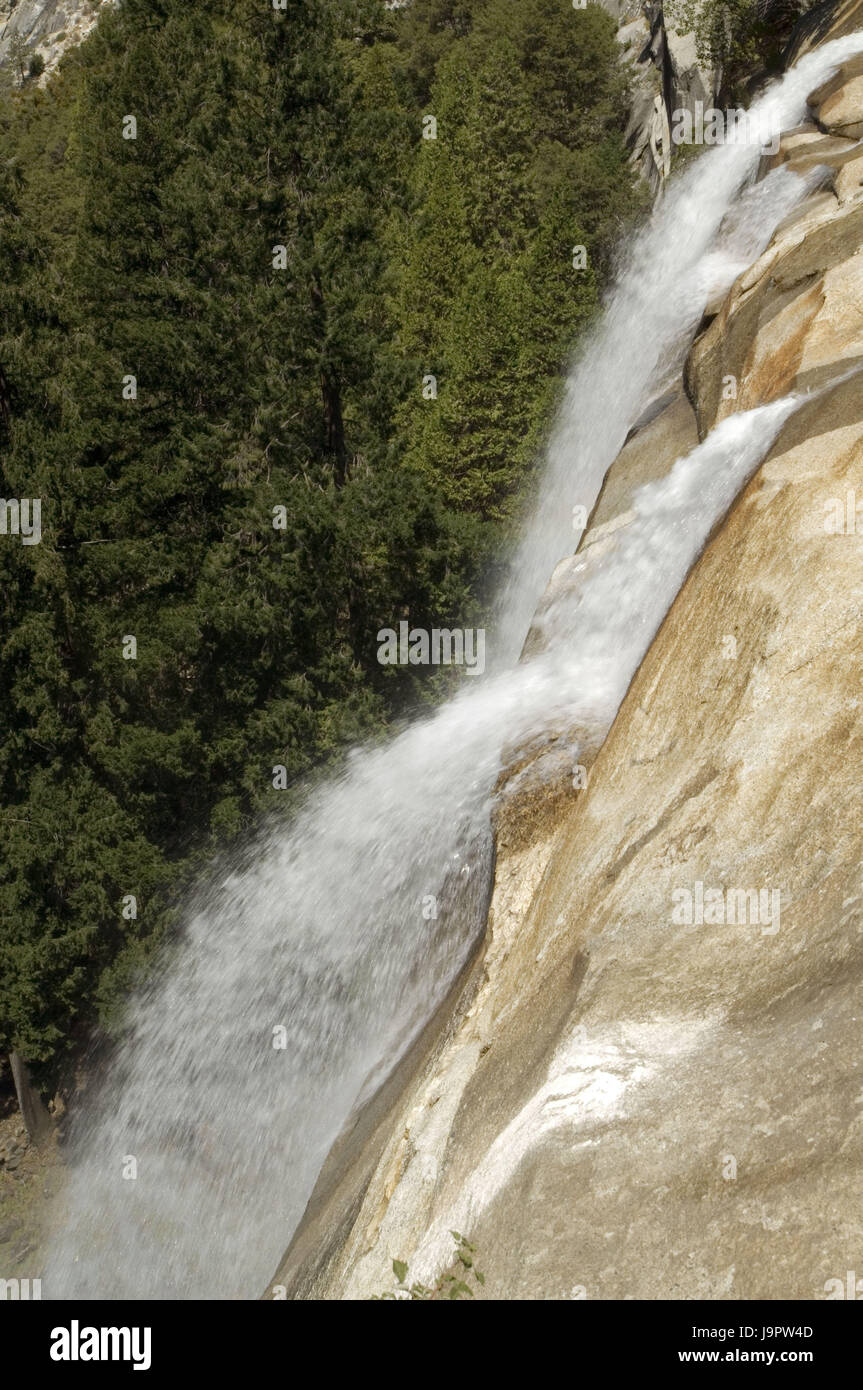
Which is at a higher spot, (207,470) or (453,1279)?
(207,470)

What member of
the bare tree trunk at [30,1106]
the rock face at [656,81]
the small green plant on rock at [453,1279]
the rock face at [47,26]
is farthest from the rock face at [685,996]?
the rock face at [47,26]

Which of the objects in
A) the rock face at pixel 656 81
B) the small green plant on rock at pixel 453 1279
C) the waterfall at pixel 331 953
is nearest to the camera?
the small green plant on rock at pixel 453 1279

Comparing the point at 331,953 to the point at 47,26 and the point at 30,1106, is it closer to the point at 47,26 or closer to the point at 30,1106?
the point at 30,1106

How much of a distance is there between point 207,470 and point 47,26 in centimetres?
8999

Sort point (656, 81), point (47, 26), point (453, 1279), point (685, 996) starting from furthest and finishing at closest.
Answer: point (47, 26), point (656, 81), point (685, 996), point (453, 1279)

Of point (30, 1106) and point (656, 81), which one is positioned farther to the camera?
point (656, 81)

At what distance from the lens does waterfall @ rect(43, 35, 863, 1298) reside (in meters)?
12.6

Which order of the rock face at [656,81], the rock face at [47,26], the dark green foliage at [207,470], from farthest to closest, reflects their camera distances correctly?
the rock face at [47,26] → the rock face at [656,81] → the dark green foliage at [207,470]

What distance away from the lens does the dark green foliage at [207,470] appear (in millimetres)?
21703

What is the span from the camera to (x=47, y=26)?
309 ft

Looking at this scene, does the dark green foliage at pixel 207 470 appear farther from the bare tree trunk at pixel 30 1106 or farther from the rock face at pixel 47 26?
the rock face at pixel 47 26

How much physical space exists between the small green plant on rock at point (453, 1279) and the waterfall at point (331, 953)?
465 cm

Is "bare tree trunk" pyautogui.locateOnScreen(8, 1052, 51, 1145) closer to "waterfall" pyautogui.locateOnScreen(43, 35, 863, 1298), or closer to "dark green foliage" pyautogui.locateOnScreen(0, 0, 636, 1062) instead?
"dark green foliage" pyautogui.locateOnScreen(0, 0, 636, 1062)

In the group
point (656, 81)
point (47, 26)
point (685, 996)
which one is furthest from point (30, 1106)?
point (47, 26)
